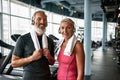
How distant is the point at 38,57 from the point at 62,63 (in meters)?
0.27

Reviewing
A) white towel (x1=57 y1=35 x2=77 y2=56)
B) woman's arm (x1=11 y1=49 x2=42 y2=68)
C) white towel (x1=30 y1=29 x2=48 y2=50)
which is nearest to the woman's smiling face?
white towel (x1=57 y1=35 x2=77 y2=56)

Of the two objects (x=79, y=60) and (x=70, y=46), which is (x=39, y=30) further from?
(x=79, y=60)

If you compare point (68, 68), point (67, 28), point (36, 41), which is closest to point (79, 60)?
point (68, 68)

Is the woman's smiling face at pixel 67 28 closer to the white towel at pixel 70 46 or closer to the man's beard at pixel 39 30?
the white towel at pixel 70 46

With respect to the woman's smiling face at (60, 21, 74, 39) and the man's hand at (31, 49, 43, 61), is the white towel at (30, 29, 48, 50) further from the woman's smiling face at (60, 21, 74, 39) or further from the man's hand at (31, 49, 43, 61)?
the woman's smiling face at (60, 21, 74, 39)

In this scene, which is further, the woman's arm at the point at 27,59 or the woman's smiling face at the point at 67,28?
the woman's smiling face at the point at 67,28

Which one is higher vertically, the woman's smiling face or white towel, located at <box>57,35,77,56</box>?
the woman's smiling face

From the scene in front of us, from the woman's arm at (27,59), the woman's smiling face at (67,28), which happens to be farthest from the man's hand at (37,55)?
the woman's smiling face at (67,28)

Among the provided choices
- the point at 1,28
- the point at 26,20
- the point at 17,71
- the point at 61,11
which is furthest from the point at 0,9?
the point at 61,11

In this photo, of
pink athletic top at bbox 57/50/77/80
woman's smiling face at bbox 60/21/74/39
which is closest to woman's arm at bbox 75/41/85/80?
pink athletic top at bbox 57/50/77/80

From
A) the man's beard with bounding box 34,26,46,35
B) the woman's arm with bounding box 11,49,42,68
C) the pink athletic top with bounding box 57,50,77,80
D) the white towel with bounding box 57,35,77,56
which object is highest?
the man's beard with bounding box 34,26,46,35

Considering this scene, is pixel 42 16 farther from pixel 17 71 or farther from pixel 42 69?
pixel 17 71

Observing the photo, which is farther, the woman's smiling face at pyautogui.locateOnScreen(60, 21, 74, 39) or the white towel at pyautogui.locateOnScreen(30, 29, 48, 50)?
the woman's smiling face at pyautogui.locateOnScreen(60, 21, 74, 39)

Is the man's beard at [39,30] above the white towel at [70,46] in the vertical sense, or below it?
above
